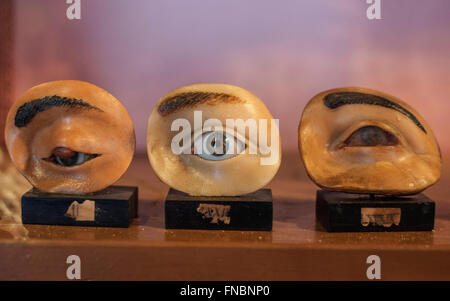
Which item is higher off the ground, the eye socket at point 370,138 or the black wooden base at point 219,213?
the eye socket at point 370,138

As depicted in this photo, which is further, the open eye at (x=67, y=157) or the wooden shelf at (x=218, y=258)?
the open eye at (x=67, y=157)

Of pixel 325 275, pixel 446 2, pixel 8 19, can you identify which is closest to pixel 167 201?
pixel 325 275

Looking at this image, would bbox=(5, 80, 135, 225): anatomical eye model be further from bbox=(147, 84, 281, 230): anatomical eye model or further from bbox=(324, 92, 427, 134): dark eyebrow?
bbox=(324, 92, 427, 134): dark eyebrow

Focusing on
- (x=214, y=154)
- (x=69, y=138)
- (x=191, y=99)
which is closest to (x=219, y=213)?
(x=214, y=154)

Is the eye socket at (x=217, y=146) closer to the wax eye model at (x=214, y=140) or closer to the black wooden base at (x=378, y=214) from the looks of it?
the wax eye model at (x=214, y=140)

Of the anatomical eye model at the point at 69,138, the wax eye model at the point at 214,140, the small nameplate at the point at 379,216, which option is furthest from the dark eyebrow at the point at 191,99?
the small nameplate at the point at 379,216

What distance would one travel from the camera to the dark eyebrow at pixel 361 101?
3.81 ft

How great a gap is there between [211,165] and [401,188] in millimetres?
387

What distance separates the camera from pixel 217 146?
1.15 meters

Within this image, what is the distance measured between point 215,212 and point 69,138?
339 mm

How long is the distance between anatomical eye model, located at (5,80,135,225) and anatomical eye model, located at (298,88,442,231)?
15.6 inches

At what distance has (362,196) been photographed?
3.92 feet

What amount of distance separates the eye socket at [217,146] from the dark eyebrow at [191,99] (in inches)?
2.6

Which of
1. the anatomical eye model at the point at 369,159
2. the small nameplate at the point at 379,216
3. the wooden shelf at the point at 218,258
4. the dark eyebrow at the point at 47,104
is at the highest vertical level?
the dark eyebrow at the point at 47,104
